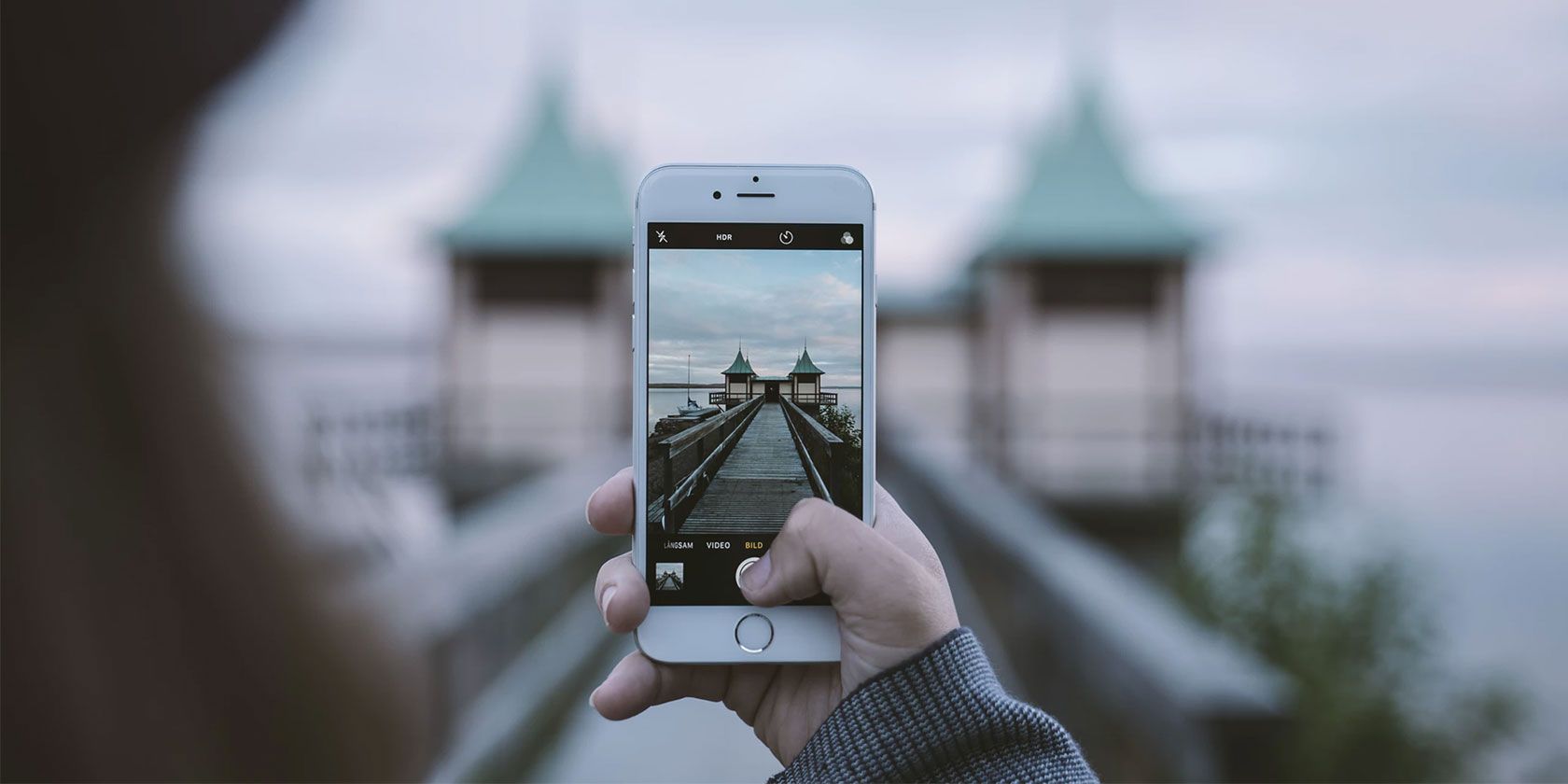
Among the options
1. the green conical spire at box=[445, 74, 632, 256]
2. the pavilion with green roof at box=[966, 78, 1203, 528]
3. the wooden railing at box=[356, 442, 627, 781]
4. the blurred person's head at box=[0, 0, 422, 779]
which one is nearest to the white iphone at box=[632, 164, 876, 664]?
the blurred person's head at box=[0, 0, 422, 779]

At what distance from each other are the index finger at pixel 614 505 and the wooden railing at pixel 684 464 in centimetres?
2

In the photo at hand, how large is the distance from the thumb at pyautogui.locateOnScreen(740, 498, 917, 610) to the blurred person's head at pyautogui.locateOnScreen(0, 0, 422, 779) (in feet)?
2.51

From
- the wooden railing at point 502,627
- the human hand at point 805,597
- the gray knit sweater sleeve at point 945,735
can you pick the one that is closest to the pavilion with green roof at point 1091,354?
the wooden railing at point 502,627

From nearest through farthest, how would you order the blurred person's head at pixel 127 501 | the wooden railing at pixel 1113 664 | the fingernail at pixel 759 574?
the fingernail at pixel 759 574
the blurred person's head at pixel 127 501
the wooden railing at pixel 1113 664

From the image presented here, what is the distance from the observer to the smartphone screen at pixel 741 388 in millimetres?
925

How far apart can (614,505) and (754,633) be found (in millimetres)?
152

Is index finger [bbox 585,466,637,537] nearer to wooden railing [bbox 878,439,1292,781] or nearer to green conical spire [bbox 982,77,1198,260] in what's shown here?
wooden railing [bbox 878,439,1292,781]

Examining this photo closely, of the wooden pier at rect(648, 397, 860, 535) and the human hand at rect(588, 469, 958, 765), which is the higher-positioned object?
the wooden pier at rect(648, 397, 860, 535)

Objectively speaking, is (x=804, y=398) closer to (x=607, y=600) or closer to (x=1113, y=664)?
(x=607, y=600)

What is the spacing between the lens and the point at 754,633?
0.91m

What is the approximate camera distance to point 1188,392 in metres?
10.3

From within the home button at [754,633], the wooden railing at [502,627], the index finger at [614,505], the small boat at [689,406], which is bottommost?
the wooden railing at [502,627]

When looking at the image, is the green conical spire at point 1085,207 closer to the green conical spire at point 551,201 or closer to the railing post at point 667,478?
the green conical spire at point 551,201

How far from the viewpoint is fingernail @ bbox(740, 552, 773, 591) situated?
2.85 feet
